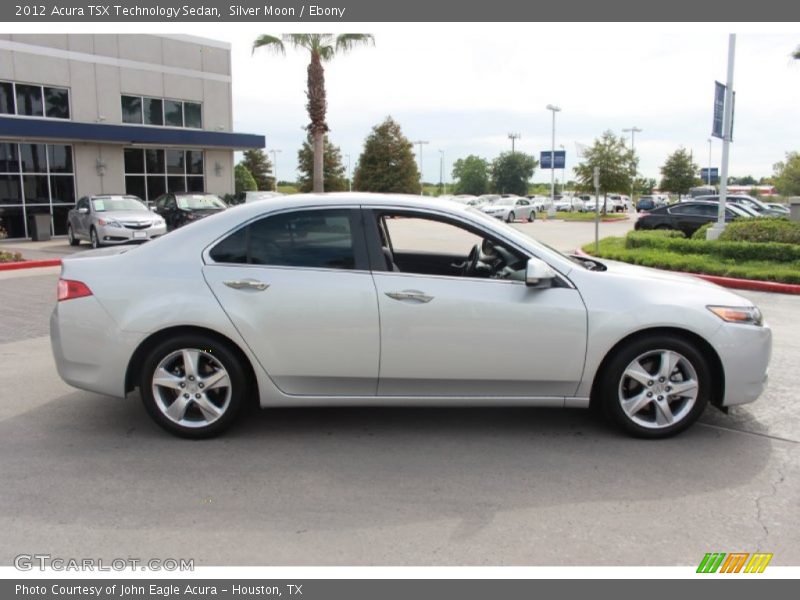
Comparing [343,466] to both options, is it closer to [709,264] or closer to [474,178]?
[709,264]

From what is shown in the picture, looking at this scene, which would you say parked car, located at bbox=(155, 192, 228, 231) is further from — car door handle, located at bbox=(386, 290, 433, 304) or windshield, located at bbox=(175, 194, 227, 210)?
car door handle, located at bbox=(386, 290, 433, 304)

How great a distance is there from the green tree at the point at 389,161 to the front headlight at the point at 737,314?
50.0m

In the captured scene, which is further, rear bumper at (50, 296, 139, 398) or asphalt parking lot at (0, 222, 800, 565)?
rear bumper at (50, 296, 139, 398)

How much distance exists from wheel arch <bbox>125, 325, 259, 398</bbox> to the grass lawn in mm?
11271

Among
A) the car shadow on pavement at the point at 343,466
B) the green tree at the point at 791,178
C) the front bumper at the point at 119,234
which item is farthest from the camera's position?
the green tree at the point at 791,178

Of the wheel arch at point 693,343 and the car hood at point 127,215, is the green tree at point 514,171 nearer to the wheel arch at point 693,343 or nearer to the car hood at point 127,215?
the car hood at point 127,215

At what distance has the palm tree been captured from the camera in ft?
84.4

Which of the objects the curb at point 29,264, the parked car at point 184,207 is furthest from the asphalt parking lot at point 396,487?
the parked car at point 184,207

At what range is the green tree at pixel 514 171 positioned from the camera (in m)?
80.1

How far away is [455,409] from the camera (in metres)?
5.52

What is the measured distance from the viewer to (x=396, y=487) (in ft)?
13.3

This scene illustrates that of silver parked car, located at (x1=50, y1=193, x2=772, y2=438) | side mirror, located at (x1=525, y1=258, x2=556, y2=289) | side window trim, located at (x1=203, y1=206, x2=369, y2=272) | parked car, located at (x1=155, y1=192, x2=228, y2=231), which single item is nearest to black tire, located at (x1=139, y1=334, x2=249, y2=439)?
silver parked car, located at (x1=50, y1=193, x2=772, y2=438)

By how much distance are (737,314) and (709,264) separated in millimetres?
10294

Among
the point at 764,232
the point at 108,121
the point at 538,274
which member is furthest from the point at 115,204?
the point at 538,274
